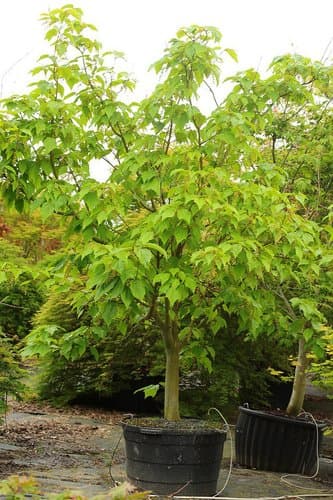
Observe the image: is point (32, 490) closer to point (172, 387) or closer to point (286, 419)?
point (172, 387)

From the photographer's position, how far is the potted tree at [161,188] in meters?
4.09

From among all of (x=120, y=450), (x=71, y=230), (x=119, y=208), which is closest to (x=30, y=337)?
(x=71, y=230)

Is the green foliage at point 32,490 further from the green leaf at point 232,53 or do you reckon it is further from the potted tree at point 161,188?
the green leaf at point 232,53

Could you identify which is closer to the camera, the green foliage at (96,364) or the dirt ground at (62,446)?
the dirt ground at (62,446)

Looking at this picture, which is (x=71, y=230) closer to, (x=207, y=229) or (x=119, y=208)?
(x=119, y=208)

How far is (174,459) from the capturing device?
14.6ft

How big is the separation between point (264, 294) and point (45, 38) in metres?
2.22

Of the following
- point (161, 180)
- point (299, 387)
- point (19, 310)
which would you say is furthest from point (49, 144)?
point (19, 310)

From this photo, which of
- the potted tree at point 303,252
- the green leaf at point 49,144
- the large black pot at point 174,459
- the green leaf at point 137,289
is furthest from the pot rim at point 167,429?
the green leaf at point 49,144

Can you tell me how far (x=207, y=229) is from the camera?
456 centimetres

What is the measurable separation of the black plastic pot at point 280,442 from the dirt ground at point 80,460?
12 cm

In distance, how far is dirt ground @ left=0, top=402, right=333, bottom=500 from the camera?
493 centimetres

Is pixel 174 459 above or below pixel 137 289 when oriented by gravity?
below

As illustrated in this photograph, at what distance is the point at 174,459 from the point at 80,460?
1701mm
